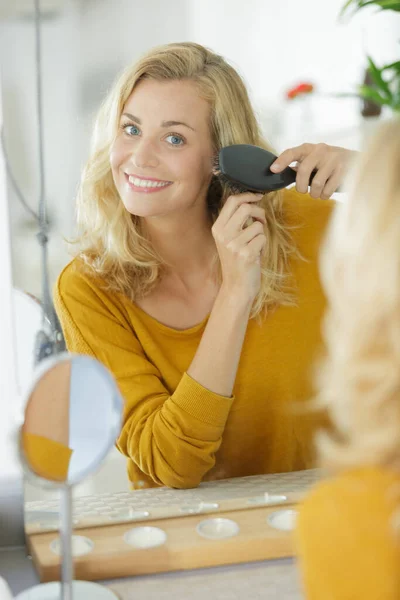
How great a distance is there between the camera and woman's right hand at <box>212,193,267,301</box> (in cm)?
75

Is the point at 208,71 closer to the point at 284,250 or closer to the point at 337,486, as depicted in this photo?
the point at 284,250

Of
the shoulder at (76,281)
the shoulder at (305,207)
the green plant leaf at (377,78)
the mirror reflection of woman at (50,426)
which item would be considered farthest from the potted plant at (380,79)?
the mirror reflection of woman at (50,426)

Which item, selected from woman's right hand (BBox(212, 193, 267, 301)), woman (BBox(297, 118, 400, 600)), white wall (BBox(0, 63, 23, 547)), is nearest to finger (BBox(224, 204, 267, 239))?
woman's right hand (BBox(212, 193, 267, 301))

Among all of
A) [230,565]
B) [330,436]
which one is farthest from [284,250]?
[230,565]

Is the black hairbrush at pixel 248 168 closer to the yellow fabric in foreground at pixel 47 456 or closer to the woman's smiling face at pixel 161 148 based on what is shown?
the woman's smiling face at pixel 161 148

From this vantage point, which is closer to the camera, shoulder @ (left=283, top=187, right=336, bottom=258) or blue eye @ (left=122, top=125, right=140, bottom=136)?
blue eye @ (left=122, top=125, right=140, bottom=136)

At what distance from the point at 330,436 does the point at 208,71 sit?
39cm

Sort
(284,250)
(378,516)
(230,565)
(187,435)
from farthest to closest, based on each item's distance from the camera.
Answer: (284,250), (187,435), (230,565), (378,516)

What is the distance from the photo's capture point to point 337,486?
0.40 meters

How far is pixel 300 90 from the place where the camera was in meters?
0.74

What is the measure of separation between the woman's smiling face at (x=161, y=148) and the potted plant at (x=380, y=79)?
169 millimetres

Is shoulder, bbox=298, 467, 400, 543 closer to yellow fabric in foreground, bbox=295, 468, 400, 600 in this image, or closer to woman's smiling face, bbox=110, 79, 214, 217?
yellow fabric in foreground, bbox=295, 468, 400, 600

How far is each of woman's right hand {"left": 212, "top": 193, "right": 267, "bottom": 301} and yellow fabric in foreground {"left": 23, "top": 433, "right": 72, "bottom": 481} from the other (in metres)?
0.29

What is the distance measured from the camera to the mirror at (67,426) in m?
0.52
